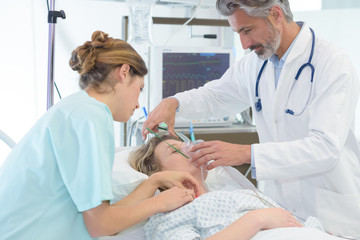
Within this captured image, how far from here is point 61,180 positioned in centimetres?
124

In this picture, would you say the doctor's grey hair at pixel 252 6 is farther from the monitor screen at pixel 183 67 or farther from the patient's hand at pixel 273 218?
the monitor screen at pixel 183 67

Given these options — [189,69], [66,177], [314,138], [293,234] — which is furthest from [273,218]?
[189,69]

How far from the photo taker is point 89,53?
1.36m

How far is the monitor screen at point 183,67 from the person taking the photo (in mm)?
2887

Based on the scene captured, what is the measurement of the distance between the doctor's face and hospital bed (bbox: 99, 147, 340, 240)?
0.57 metres

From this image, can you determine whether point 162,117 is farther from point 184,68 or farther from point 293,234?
point 184,68

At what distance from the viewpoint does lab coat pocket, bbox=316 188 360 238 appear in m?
1.69

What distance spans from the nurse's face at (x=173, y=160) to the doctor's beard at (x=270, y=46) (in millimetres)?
529

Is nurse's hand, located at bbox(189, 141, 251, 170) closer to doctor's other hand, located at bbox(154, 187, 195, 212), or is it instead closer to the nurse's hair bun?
doctor's other hand, located at bbox(154, 187, 195, 212)

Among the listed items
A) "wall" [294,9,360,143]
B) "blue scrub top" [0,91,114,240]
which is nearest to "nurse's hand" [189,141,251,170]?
"blue scrub top" [0,91,114,240]

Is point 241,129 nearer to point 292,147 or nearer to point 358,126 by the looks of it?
point 292,147

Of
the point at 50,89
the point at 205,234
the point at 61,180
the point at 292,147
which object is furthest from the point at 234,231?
the point at 50,89

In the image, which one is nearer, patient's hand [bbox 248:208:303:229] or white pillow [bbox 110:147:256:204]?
patient's hand [bbox 248:208:303:229]

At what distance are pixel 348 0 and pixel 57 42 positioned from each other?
2.62 meters
